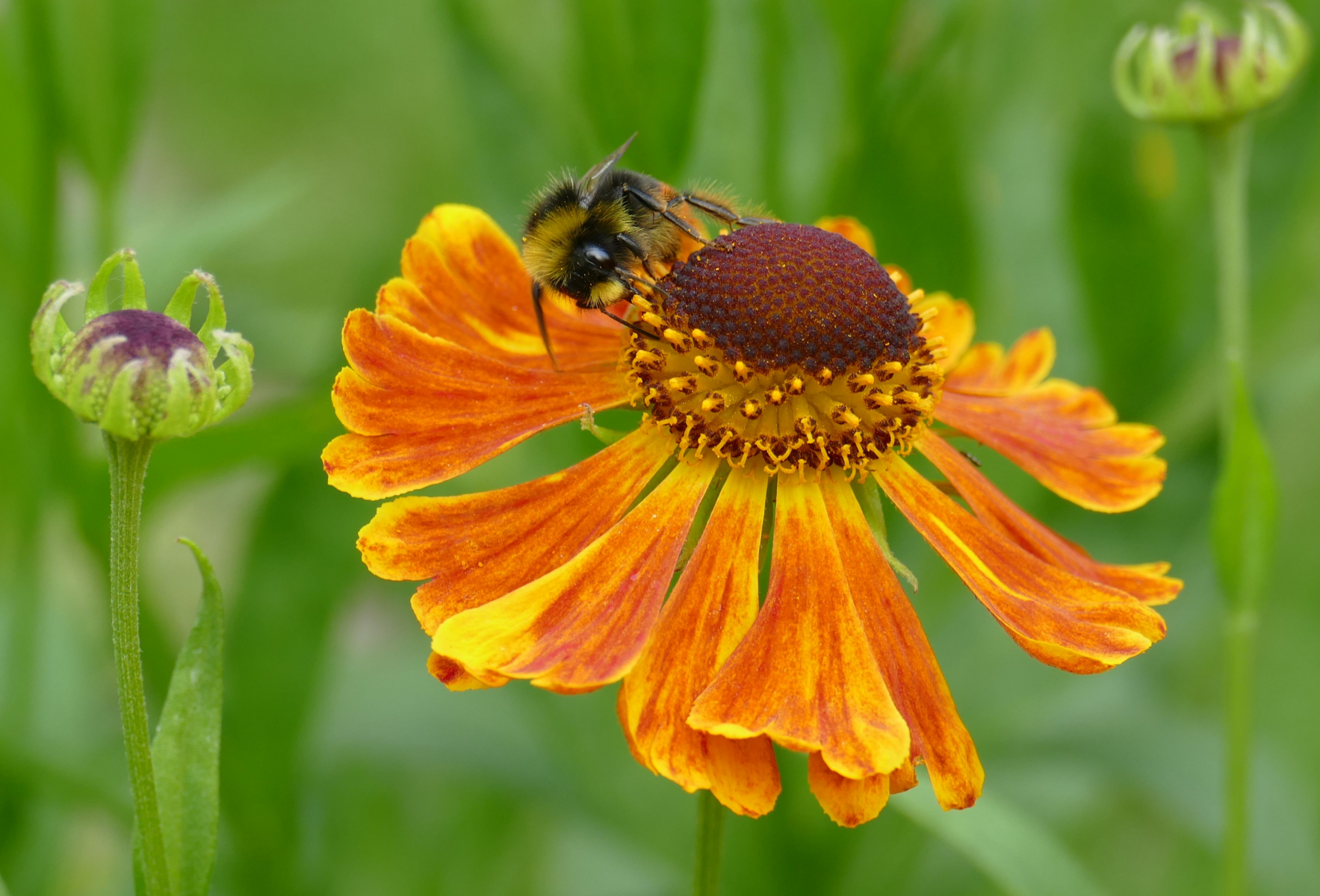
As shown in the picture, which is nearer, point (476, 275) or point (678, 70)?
point (476, 275)

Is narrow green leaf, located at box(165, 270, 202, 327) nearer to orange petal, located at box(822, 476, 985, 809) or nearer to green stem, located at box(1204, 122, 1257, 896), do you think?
orange petal, located at box(822, 476, 985, 809)

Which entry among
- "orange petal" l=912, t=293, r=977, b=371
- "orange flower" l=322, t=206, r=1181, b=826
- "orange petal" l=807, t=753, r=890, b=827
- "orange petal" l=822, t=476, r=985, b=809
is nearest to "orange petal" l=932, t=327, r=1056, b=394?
"orange petal" l=912, t=293, r=977, b=371

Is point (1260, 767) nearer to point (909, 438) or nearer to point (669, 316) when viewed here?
point (909, 438)

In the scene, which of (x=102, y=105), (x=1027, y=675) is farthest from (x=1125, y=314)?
(x=102, y=105)

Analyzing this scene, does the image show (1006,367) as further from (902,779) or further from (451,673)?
(451,673)

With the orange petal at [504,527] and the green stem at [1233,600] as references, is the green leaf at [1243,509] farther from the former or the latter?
the orange petal at [504,527]

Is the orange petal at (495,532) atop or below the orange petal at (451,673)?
atop

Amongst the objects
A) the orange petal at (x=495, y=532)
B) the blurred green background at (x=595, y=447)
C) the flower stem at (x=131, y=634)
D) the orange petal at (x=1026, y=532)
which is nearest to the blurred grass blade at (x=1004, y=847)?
the blurred green background at (x=595, y=447)
